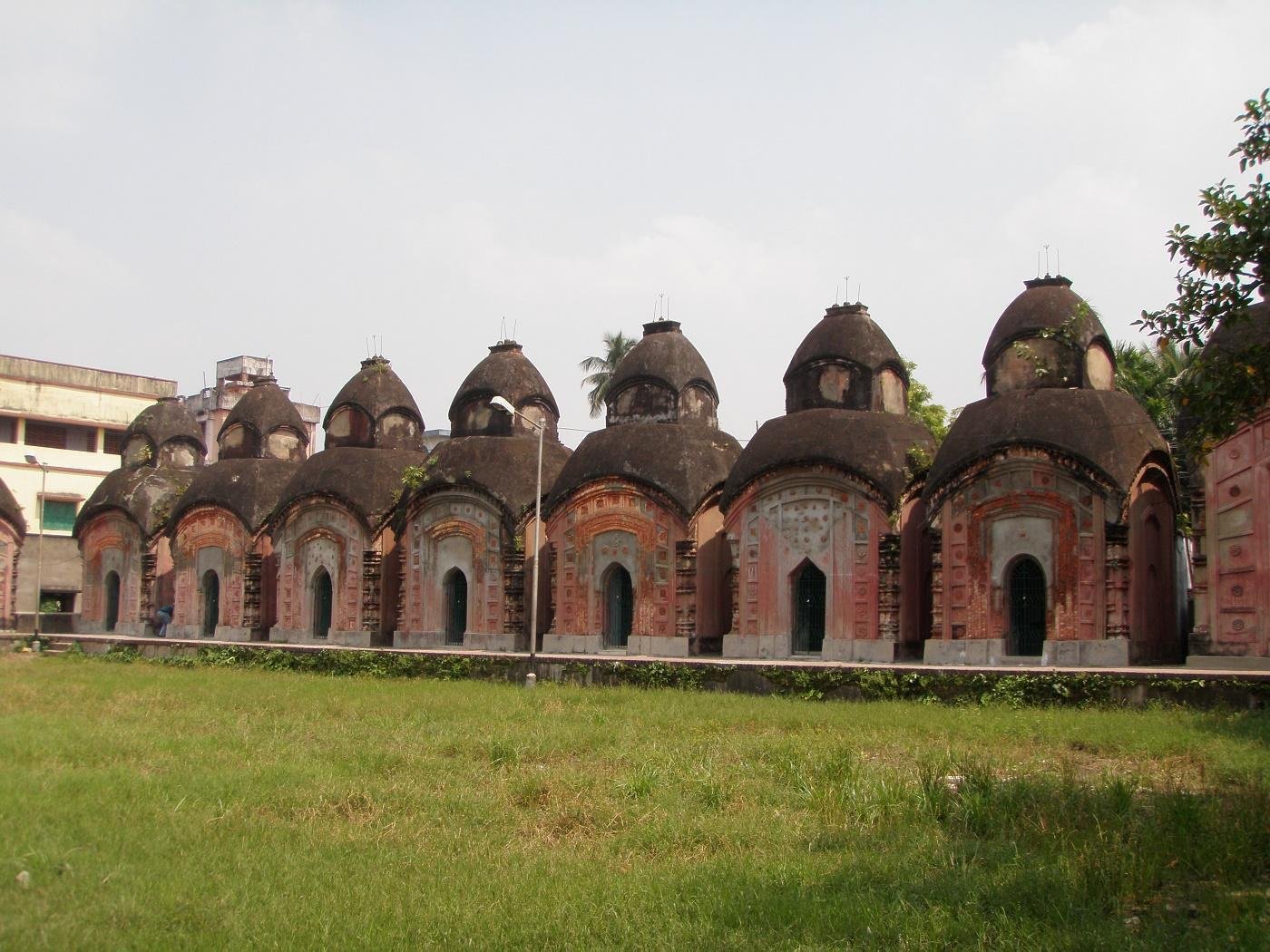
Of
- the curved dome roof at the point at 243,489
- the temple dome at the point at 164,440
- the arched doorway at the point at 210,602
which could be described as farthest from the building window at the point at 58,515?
the arched doorway at the point at 210,602

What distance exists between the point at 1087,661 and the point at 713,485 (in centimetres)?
799

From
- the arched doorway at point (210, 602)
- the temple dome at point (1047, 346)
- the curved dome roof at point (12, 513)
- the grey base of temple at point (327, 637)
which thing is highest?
the temple dome at point (1047, 346)

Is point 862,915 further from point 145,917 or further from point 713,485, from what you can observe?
point 713,485

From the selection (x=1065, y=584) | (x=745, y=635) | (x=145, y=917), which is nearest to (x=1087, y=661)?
(x=1065, y=584)

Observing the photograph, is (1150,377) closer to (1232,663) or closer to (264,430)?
(1232,663)

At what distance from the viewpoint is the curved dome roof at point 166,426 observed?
3741 cm

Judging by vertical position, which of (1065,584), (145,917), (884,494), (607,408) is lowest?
(145,917)

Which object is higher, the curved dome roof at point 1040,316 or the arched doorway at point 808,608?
the curved dome roof at point 1040,316

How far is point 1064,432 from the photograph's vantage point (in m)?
21.2

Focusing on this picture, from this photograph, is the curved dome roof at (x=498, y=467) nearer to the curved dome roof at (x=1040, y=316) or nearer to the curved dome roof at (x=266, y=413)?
the curved dome roof at (x=266, y=413)

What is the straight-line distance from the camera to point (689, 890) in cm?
797

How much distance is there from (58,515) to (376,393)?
17687 millimetres

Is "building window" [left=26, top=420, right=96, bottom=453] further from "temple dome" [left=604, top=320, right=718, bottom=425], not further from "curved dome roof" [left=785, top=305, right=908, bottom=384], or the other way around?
"curved dome roof" [left=785, top=305, right=908, bottom=384]

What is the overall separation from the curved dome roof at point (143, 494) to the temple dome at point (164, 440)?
13.0 inches
